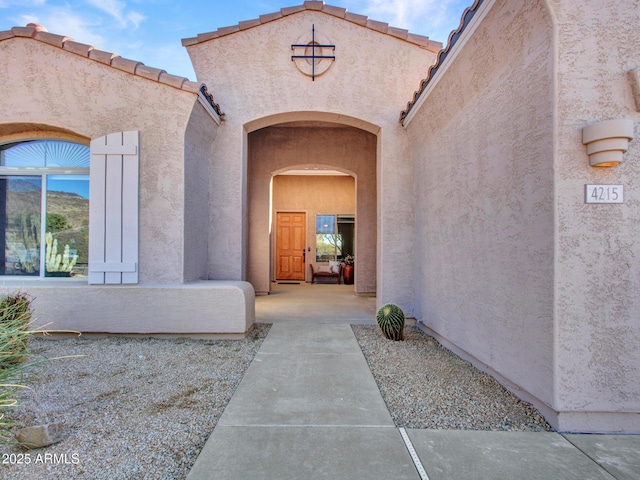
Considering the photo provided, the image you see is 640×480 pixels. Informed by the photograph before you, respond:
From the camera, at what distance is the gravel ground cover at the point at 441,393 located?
8.69 feet

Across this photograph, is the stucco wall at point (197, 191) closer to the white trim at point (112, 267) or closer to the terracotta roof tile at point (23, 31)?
the white trim at point (112, 267)

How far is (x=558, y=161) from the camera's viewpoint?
8.30 ft

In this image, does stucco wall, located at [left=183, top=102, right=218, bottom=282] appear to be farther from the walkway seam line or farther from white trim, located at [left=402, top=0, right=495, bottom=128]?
the walkway seam line

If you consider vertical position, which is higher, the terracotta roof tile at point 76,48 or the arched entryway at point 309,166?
the terracotta roof tile at point 76,48

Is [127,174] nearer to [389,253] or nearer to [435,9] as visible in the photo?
[389,253]

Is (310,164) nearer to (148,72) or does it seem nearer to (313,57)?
(313,57)

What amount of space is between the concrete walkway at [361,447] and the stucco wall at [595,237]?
1.11 ft

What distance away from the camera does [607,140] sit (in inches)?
95.0

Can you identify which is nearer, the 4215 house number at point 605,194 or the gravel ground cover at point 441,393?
the 4215 house number at point 605,194

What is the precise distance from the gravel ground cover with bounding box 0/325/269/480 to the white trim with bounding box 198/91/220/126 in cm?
349

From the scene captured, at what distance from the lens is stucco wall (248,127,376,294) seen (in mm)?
8617

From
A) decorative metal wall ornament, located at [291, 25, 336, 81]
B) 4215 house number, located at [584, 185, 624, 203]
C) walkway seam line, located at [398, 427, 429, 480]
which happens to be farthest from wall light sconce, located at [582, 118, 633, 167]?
decorative metal wall ornament, located at [291, 25, 336, 81]

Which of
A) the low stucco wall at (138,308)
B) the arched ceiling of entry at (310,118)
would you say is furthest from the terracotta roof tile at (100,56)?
the low stucco wall at (138,308)

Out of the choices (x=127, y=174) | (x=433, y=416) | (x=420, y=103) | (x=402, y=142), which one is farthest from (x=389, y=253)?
(x=127, y=174)
